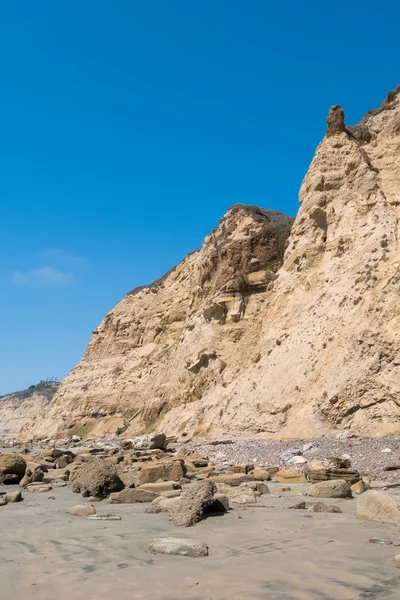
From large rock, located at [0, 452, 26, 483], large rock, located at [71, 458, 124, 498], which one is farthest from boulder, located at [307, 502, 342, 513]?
large rock, located at [0, 452, 26, 483]

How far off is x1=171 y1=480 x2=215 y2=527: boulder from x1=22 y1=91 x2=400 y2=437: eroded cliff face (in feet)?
31.7

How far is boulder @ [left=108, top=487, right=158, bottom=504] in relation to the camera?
8.82m

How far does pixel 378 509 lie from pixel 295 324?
17.0m

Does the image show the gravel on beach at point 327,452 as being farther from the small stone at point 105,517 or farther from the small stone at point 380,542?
the small stone at point 105,517

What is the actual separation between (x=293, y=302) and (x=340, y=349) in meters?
6.12

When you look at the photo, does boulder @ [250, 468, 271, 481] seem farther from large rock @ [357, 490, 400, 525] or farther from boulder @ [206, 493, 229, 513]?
large rock @ [357, 490, 400, 525]

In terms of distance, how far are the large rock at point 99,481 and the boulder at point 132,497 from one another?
25.5 inches

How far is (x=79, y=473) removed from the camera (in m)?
10.4

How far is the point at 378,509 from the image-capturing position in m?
6.29

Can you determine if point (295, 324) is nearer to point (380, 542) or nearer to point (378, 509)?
point (378, 509)

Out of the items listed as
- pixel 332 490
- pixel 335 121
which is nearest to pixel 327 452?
pixel 332 490

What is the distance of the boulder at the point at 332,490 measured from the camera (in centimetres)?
818

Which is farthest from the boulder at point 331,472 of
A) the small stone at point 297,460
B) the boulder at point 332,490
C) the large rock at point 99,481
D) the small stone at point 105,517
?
the small stone at point 105,517

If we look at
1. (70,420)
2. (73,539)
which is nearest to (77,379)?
(70,420)
